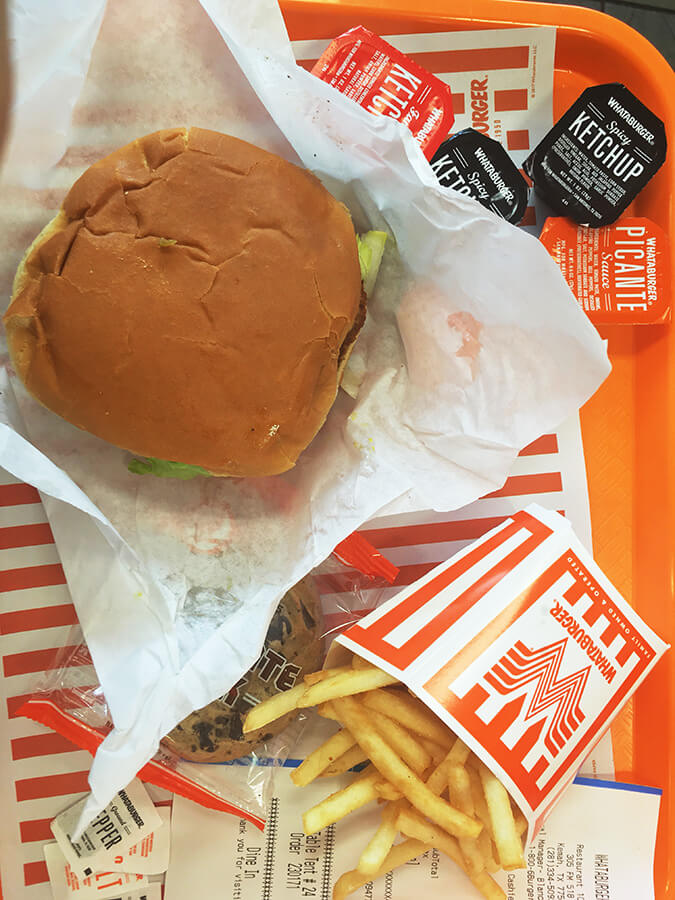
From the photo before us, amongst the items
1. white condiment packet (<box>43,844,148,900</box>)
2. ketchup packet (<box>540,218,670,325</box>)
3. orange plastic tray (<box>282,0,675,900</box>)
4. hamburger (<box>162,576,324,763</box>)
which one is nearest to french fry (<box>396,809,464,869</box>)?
hamburger (<box>162,576,324,763</box>)

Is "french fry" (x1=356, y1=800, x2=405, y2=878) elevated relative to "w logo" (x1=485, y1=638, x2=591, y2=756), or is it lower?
lower

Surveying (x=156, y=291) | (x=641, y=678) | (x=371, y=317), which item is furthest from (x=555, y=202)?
(x=641, y=678)

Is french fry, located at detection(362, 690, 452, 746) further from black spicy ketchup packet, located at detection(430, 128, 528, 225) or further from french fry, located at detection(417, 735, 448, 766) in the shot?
black spicy ketchup packet, located at detection(430, 128, 528, 225)

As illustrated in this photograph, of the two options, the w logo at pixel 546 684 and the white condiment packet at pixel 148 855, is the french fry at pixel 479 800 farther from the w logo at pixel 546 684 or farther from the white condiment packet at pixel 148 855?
the white condiment packet at pixel 148 855

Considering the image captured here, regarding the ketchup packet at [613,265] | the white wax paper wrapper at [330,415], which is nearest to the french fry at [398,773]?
the white wax paper wrapper at [330,415]

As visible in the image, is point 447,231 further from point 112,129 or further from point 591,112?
point 112,129

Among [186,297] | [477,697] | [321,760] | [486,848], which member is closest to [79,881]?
[321,760]

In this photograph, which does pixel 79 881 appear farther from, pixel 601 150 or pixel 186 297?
pixel 601 150
